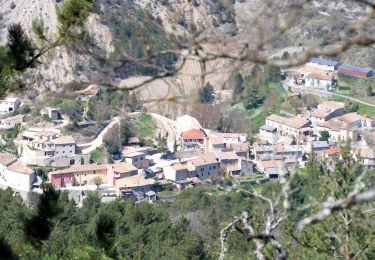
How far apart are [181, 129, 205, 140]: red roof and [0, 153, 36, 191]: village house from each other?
5846 mm

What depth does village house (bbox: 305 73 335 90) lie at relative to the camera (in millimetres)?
31000

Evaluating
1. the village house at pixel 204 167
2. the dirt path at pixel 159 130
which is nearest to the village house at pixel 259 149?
the village house at pixel 204 167

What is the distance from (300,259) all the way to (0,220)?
337 inches

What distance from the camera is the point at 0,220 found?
14961mm

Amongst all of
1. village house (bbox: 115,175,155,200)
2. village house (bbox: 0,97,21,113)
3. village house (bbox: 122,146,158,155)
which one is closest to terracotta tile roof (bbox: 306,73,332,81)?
village house (bbox: 122,146,158,155)

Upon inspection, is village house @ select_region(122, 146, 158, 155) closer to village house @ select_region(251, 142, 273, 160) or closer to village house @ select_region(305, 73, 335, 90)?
village house @ select_region(251, 142, 273, 160)

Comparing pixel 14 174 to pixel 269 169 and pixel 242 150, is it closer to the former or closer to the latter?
pixel 242 150

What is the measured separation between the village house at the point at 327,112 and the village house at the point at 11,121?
9.91 meters

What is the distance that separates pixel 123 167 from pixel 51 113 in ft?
16.9

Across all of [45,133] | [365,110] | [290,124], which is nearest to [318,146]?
[290,124]

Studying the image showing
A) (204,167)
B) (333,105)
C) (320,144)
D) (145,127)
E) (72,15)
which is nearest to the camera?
(72,15)

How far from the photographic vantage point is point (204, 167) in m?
24.8

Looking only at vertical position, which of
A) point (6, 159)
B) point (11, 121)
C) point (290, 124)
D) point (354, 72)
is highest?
point (354, 72)

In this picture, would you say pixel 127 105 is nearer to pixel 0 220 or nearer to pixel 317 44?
pixel 317 44
